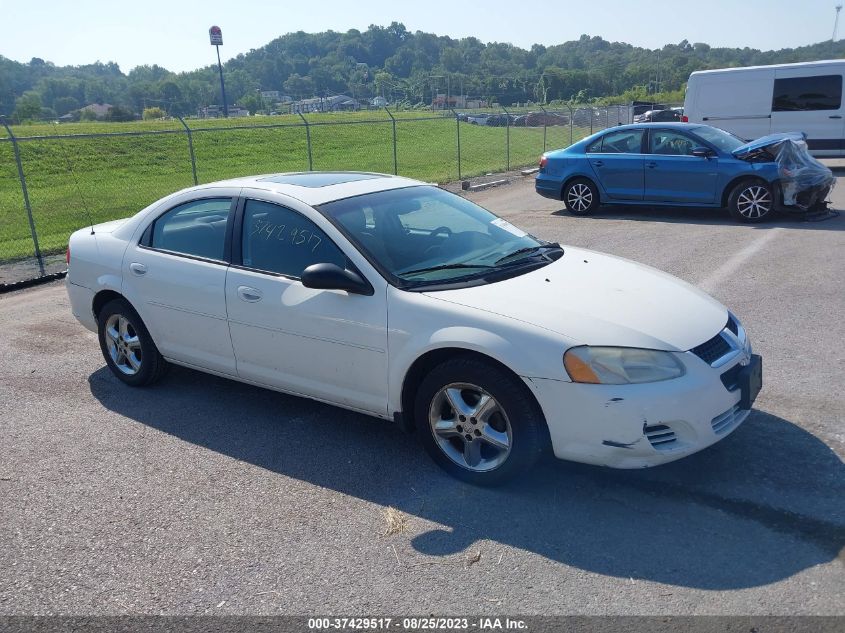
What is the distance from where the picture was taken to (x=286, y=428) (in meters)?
4.85

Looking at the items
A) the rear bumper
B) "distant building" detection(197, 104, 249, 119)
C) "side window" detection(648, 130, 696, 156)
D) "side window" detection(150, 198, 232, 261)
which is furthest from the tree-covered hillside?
"side window" detection(150, 198, 232, 261)

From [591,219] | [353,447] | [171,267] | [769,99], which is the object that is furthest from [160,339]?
[769,99]

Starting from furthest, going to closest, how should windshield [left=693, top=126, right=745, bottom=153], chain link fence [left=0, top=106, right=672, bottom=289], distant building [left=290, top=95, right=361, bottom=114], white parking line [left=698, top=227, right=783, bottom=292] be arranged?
distant building [left=290, top=95, right=361, bottom=114] < chain link fence [left=0, top=106, right=672, bottom=289] < windshield [left=693, top=126, right=745, bottom=153] < white parking line [left=698, top=227, right=783, bottom=292]

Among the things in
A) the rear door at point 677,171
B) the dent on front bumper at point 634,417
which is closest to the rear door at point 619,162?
the rear door at point 677,171

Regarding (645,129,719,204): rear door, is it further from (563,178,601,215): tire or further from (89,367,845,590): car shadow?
(89,367,845,590): car shadow

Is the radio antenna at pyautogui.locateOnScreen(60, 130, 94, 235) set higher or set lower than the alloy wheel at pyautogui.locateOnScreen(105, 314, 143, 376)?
lower

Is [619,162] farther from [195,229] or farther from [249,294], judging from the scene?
[249,294]

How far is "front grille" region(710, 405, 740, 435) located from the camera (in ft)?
12.3

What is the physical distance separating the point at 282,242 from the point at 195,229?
2.71 ft

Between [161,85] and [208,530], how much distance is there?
80769 millimetres

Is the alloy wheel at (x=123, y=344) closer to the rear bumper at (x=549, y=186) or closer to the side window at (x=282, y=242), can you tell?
the side window at (x=282, y=242)

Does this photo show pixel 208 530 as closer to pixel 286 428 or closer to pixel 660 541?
pixel 286 428

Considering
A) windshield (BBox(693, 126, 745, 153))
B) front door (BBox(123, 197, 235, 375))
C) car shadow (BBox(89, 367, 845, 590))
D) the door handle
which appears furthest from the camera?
windshield (BBox(693, 126, 745, 153))

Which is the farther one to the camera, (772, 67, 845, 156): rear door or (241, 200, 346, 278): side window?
(772, 67, 845, 156): rear door
